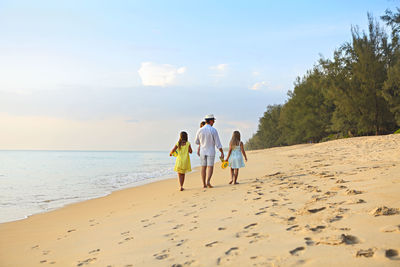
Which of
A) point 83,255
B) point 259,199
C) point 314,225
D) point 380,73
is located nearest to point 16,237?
point 83,255

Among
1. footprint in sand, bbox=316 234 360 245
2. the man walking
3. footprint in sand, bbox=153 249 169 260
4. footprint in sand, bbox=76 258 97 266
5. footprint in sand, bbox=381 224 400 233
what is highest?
the man walking

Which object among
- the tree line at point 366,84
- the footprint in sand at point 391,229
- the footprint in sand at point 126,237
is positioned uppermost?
the tree line at point 366,84

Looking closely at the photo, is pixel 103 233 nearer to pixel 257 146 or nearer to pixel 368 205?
pixel 368 205

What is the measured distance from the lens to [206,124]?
9.02m

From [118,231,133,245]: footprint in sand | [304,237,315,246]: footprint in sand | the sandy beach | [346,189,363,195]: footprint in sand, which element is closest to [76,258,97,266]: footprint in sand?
the sandy beach

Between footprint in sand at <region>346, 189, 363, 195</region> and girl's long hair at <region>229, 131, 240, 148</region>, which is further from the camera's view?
girl's long hair at <region>229, 131, 240, 148</region>

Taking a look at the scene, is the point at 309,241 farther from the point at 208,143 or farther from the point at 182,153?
the point at 182,153

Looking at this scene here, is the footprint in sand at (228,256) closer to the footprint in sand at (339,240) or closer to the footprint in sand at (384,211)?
the footprint in sand at (339,240)

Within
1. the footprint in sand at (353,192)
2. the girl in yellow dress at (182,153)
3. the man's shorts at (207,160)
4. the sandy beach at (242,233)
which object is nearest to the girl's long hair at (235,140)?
the man's shorts at (207,160)

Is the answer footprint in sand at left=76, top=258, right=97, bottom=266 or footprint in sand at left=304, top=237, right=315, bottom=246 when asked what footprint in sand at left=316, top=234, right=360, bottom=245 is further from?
footprint in sand at left=76, top=258, right=97, bottom=266

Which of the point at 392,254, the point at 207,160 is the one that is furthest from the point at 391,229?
the point at 207,160

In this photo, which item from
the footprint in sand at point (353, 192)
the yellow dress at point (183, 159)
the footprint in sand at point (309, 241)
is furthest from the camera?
the yellow dress at point (183, 159)

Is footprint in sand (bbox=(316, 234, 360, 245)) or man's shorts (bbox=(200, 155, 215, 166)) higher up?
man's shorts (bbox=(200, 155, 215, 166))

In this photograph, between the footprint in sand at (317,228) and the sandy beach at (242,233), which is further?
the footprint in sand at (317,228)
